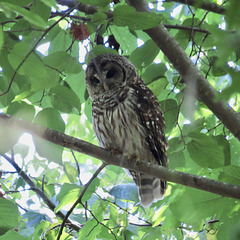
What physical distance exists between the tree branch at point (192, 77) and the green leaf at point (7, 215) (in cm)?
124

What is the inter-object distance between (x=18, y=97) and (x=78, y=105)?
334 millimetres

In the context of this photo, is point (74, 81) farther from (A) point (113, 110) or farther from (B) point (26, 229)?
(B) point (26, 229)

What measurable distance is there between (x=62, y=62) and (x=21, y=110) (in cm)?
38

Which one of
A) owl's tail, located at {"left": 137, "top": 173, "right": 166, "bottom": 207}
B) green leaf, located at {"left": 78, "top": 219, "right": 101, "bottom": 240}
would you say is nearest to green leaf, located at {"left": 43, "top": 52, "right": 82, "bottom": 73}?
green leaf, located at {"left": 78, "top": 219, "right": 101, "bottom": 240}

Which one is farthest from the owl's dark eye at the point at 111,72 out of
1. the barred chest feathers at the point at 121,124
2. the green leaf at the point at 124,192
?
the green leaf at the point at 124,192

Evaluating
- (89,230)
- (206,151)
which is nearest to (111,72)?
(89,230)

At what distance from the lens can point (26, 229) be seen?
291 cm

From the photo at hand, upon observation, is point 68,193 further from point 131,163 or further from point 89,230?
point 131,163

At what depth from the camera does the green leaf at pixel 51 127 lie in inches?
78.2

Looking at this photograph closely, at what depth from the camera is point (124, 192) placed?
8.52 ft

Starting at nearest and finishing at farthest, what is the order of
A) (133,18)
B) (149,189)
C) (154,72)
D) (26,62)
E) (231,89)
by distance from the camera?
(231,89) < (133,18) < (26,62) < (154,72) < (149,189)

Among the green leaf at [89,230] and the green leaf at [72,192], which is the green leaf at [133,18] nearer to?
the green leaf at [72,192]

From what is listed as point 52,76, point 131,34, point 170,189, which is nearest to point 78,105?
point 52,76

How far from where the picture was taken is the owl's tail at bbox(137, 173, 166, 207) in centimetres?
293
